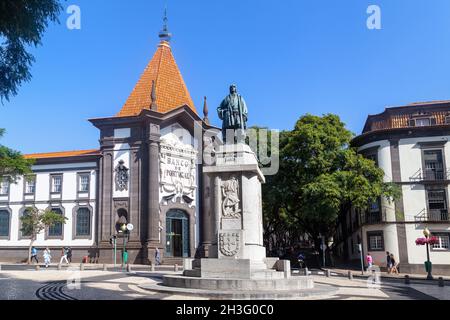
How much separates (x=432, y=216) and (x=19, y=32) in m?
34.5

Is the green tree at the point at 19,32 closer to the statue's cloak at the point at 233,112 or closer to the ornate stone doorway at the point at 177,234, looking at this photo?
the statue's cloak at the point at 233,112

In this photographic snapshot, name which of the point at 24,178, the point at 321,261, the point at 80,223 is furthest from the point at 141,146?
the point at 321,261

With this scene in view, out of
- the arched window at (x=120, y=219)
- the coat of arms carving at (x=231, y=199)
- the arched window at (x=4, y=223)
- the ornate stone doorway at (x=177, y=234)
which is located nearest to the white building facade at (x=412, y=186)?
the ornate stone doorway at (x=177, y=234)

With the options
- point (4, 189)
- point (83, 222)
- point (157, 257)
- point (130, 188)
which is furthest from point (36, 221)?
point (157, 257)

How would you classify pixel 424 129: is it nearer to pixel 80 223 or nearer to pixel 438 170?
pixel 438 170

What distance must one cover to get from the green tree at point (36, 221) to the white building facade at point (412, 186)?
26.0 meters

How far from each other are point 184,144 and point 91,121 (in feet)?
27.3

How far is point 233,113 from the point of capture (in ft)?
58.1

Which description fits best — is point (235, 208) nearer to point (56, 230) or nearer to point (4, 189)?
point (56, 230)

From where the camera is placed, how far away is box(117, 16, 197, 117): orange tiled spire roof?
1656 inches

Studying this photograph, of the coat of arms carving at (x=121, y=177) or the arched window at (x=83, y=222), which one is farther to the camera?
the arched window at (x=83, y=222)

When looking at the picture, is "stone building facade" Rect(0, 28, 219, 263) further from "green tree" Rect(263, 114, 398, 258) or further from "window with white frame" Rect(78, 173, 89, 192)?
"green tree" Rect(263, 114, 398, 258)

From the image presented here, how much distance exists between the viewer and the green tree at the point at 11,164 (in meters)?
37.3

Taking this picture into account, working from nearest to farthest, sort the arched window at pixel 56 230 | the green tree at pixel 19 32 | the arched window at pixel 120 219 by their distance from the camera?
the green tree at pixel 19 32
the arched window at pixel 120 219
the arched window at pixel 56 230
